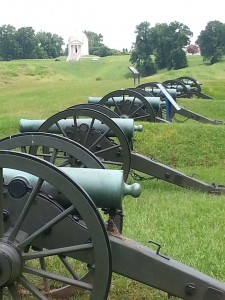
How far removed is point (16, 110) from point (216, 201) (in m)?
12.0

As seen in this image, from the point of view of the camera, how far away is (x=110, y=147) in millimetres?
7074

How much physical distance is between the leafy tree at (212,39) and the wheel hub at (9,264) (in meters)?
57.3

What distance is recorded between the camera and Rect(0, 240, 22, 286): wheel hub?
2.95 meters

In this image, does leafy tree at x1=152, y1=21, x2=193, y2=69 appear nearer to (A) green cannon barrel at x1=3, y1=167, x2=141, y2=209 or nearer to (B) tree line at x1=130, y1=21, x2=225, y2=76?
(B) tree line at x1=130, y1=21, x2=225, y2=76

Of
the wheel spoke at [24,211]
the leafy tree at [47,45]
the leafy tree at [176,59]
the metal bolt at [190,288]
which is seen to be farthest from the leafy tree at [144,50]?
the wheel spoke at [24,211]

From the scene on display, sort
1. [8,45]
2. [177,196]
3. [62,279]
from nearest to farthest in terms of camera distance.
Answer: [62,279] < [177,196] < [8,45]

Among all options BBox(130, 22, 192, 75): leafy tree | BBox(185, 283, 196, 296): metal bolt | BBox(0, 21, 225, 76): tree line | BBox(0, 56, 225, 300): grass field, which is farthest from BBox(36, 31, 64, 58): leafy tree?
BBox(185, 283, 196, 296): metal bolt

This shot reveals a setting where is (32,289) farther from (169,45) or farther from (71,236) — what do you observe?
(169,45)

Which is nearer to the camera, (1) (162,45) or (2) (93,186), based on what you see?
(2) (93,186)

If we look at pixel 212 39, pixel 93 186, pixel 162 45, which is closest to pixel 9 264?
pixel 93 186

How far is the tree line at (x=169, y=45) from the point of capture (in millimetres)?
55312

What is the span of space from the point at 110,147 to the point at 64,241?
3982mm

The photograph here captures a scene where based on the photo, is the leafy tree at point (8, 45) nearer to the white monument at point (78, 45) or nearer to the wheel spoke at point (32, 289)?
the white monument at point (78, 45)

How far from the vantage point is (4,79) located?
4322 centimetres
